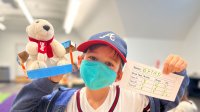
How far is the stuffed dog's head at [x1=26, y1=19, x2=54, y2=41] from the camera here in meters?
0.80

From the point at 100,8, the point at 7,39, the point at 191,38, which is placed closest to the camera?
the point at 100,8

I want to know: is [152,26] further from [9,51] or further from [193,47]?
[9,51]

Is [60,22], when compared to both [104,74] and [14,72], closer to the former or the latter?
[14,72]

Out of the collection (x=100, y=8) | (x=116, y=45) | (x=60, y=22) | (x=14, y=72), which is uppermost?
(x=116, y=45)

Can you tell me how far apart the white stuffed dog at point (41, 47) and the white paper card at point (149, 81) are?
0.30 metres

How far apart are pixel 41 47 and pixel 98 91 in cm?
33

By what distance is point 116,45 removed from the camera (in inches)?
35.8

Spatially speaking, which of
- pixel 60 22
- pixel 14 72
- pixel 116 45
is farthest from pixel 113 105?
pixel 14 72

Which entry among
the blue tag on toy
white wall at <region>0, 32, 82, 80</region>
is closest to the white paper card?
the blue tag on toy

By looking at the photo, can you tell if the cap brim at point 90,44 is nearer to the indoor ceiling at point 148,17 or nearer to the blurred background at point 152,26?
the blurred background at point 152,26

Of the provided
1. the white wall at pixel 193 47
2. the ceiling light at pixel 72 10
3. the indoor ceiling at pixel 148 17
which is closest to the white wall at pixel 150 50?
the indoor ceiling at pixel 148 17

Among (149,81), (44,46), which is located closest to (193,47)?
(149,81)

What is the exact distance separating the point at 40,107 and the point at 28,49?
28 centimetres

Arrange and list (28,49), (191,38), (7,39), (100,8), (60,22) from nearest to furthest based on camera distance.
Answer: (28,49), (100,8), (191,38), (60,22), (7,39)
